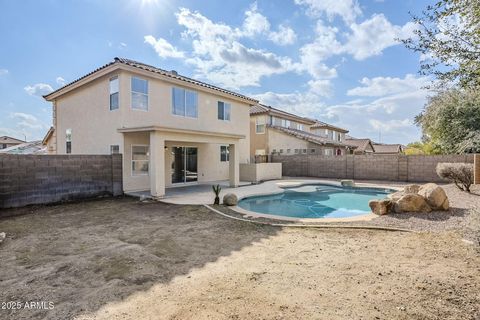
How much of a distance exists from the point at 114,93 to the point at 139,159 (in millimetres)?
3889

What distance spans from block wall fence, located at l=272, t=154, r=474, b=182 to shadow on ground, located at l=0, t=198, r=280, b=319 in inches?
659

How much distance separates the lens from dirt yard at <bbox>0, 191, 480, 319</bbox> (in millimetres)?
3654

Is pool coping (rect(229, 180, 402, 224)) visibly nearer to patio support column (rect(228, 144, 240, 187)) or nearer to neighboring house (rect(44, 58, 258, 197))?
patio support column (rect(228, 144, 240, 187))

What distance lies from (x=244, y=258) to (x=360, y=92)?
23.6 metres

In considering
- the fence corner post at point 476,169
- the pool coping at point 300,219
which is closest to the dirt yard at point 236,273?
the pool coping at point 300,219

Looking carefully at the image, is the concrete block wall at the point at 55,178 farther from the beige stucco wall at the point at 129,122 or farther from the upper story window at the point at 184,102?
the upper story window at the point at 184,102

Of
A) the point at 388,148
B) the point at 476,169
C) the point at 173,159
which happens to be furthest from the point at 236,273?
the point at 388,148

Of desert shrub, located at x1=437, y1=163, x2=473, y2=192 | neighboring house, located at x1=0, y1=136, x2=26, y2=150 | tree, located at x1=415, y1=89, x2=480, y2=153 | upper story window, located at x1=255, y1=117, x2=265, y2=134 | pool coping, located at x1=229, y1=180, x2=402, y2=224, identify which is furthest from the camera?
neighboring house, located at x1=0, y1=136, x2=26, y2=150

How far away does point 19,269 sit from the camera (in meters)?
5.12

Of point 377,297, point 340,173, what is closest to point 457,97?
point 340,173

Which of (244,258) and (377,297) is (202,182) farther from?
(377,297)

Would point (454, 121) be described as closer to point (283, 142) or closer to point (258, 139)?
point (283, 142)

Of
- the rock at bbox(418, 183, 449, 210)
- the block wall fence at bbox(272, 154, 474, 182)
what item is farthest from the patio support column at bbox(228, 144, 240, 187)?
the rock at bbox(418, 183, 449, 210)

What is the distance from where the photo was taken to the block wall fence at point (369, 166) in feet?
63.5
